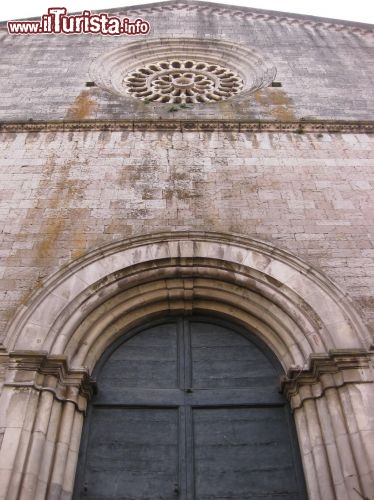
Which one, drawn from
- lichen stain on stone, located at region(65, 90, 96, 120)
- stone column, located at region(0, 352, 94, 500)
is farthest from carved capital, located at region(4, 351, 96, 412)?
lichen stain on stone, located at region(65, 90, 96, 120)

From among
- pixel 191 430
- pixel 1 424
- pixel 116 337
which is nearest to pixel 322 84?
pixel 116 337

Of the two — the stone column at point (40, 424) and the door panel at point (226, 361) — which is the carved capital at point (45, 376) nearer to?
the stone column at point (40, 424)

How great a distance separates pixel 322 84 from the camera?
10359 mm

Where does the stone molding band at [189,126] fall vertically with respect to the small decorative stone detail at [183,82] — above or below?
below

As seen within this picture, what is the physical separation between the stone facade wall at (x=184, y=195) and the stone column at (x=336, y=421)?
79cm

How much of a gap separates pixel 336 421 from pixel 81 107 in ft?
23.2

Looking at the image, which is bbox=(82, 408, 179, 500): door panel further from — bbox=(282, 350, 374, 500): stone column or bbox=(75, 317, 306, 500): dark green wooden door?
bbox=(282, 350, 374, 500): stone column

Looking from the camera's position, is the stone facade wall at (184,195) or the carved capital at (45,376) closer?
the carved capital at (45,376)

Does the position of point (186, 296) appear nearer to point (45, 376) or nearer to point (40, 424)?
point (45, 376)

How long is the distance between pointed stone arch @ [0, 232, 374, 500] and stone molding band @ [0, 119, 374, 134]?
2.77 meters

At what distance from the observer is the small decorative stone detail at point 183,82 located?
35.0ft

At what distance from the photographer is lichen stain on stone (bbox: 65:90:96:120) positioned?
9266mm

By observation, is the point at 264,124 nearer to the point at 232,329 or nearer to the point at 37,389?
the point at 232,329

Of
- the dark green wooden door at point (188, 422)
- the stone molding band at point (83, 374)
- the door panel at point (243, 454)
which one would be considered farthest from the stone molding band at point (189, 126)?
the door panel at point (243, 454)
